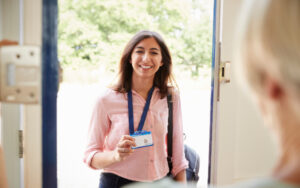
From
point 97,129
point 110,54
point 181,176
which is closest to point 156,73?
point 110,54

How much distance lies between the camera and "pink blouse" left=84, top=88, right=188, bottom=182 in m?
1.47

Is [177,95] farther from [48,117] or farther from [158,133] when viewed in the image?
[48,117]

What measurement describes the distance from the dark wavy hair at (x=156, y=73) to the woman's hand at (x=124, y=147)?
10.4 inches

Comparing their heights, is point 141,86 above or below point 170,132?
above

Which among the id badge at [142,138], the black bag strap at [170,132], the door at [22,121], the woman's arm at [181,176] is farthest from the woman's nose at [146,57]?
the woman's arm at [181,176]

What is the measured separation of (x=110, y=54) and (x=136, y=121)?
1.43 feet

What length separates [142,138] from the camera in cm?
144

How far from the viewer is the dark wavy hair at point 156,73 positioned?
4.96 ft

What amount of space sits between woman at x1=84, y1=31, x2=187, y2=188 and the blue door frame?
17 centimetres

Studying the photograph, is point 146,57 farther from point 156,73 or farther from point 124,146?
point 124,146

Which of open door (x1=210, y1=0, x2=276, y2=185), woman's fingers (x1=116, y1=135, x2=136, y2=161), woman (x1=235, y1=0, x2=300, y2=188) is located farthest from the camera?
open door (x1=210, y1=0, x2=276, y2=185)

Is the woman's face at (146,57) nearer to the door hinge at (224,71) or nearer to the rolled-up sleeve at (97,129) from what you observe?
the rolled-up sleeve at (97,129)

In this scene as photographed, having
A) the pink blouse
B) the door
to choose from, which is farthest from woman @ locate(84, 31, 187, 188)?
the door

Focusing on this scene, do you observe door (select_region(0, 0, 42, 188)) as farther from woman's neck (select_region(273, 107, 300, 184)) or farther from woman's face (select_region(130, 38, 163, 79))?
woman's neck (select_region(273, 107, 300, 184))
